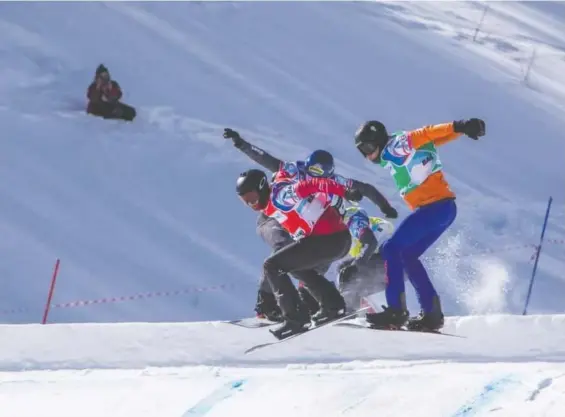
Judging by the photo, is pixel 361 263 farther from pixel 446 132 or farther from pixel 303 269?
pixel 446 132

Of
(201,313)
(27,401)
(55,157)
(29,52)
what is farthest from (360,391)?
(29,52)

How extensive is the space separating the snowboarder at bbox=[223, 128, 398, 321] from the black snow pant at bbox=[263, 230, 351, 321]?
0.32ft

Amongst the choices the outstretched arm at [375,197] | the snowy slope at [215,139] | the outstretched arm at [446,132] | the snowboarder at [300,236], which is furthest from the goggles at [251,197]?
the snowy slope at [215,139]

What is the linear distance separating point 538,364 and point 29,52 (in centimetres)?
1233

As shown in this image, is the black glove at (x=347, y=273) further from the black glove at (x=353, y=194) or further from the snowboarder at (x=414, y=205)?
the black glove at (x=353, y=194)

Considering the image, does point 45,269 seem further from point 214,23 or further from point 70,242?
point 214,23

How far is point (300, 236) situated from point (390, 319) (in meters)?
0.85

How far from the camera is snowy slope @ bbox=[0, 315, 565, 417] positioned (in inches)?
189

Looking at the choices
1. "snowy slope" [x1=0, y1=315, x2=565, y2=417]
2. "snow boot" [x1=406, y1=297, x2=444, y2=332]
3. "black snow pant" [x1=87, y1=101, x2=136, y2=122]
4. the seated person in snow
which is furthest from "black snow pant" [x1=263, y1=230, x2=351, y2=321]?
"black snow pant" [x1=87, y1=101, x2=136, y2=122]

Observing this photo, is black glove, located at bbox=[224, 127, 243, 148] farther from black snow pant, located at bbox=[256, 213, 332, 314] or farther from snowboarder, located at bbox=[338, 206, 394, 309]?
snowboarder, located at bbox=[338, 206, 394, 309]

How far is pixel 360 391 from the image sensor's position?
4.98m

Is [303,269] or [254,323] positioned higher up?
[303,269]

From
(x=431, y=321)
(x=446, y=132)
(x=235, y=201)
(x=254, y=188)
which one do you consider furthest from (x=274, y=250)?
(x=235, y=201)

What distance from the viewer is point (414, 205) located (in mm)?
6594
